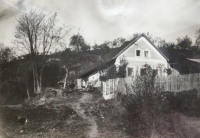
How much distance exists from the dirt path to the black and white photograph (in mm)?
11

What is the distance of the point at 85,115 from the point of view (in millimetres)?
2229

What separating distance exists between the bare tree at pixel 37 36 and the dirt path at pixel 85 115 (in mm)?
499

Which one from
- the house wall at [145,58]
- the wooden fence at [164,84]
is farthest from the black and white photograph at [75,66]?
the house wall at [145,58]

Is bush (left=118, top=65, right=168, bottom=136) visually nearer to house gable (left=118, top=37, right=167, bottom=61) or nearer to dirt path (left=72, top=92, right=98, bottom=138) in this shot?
dirt path (left=72, top=92, right=98, bottom=138)

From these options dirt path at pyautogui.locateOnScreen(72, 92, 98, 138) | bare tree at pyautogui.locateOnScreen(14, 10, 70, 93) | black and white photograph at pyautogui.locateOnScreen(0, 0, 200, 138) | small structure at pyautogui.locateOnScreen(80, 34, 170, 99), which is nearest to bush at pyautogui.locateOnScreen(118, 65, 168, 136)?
black and white photograph at pyautogui.locateOnScreen(0, 0, 200, 138)

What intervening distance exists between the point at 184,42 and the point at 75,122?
162 cm

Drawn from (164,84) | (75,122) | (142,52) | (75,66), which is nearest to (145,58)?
(142,52)

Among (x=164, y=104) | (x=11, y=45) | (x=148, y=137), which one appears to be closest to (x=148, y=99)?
(x=164, y=104)

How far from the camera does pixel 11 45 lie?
79.9 inches

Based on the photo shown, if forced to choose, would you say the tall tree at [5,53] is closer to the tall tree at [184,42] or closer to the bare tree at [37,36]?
the bare tree at [37,36]

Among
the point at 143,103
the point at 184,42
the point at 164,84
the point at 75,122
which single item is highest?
the point at 184,42

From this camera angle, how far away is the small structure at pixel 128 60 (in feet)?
8.75

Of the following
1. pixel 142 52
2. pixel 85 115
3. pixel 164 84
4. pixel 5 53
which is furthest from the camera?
pixel 142 52

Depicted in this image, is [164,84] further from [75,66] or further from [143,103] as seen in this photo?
[75,66]
